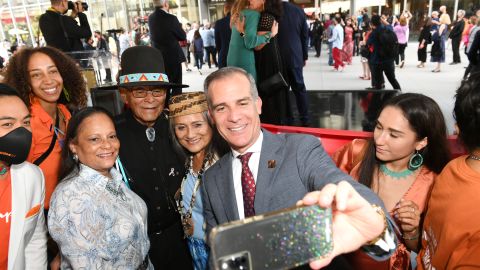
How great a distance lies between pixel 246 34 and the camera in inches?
136

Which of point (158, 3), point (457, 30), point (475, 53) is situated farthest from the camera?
point (457, 30)

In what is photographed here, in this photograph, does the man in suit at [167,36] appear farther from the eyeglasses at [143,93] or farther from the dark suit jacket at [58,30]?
the eyeglasses at [143,93]

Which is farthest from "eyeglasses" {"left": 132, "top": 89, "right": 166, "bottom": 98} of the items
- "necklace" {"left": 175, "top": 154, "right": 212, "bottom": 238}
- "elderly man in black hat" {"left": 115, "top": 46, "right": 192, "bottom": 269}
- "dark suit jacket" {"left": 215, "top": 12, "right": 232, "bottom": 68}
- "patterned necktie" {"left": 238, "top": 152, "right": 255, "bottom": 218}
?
"dark suit jacket" {"left": 215, "top": 12, "right": 232, "bottom": 68}

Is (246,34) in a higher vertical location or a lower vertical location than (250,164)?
higher

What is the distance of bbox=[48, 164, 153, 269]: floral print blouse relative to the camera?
1459 mm

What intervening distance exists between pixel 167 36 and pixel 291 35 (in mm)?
2352

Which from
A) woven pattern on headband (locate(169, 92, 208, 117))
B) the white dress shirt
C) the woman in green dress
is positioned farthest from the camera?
the woman in green dress

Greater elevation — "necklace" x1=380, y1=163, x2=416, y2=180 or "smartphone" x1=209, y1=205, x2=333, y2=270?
"smartphone" x1=209, y1=205, x2=333, y2=270

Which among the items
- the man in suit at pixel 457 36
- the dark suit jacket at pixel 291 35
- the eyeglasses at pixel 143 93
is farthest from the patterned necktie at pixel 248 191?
the man in suit at pixel 457 36

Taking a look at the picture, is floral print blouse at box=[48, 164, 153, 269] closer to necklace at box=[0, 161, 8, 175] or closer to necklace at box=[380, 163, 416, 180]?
necklace at box=[0, 161, 8, 175]

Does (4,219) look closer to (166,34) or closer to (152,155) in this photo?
(152,155)

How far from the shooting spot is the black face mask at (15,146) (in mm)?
1476

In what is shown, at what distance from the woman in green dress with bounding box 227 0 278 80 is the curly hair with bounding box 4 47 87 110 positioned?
167 cm

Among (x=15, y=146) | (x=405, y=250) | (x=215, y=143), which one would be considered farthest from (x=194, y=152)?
(x=405, y=250)
